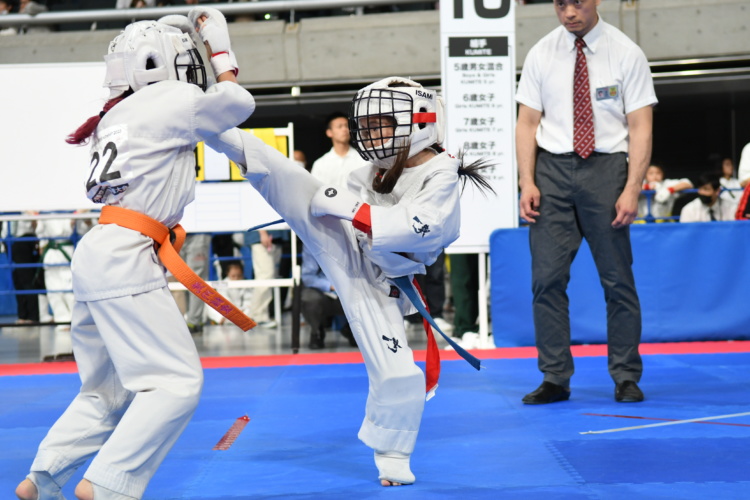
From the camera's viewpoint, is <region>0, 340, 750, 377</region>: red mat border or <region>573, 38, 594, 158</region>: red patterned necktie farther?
<region>0, 340, 750, 377</region>: red mat border

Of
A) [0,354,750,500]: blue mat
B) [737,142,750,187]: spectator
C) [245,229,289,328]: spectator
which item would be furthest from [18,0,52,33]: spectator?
[737,142,750,187]: spectator

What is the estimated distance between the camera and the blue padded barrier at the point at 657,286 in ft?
18.7

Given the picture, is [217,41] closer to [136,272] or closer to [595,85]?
[136,272]

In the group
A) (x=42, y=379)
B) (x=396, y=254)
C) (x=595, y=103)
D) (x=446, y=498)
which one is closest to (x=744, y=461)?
(x=446, y=498)

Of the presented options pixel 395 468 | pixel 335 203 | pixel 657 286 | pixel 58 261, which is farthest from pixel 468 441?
pixel 58 261

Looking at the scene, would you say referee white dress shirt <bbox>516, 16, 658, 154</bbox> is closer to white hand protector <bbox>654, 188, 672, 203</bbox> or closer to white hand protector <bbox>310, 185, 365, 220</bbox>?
white hand protector <bbox>310, 185, 365, 220</bbox>

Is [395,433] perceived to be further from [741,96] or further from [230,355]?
[741,96]

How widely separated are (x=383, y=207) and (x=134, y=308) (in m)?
0.78

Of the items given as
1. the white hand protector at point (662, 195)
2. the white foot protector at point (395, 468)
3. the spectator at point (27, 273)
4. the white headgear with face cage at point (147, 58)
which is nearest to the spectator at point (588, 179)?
the white foot protector at point (395, 468)

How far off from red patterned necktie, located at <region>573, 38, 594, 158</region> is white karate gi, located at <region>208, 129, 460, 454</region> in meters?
1.35

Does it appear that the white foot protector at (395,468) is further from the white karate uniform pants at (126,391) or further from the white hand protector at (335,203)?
the white hand protector at (335,203)

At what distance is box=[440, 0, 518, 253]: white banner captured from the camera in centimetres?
567

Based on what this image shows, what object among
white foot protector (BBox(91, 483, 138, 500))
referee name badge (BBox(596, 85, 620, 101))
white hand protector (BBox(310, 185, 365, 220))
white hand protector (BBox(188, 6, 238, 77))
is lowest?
white foot protector (BBox(91, 483, 138, 500))

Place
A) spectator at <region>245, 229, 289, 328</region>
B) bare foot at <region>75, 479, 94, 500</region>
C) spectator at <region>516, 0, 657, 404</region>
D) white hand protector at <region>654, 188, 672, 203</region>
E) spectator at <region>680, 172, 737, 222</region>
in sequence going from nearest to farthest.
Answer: bare foot at <region>75, 479, 94, 500</region> < spectator at <region>516, 0, 657, 404</region> < spectator at <region>680, 172, 737, 222</region> < spectator at <region>245, 229, 289, 328</region> < white hand protector at <region>654, 188, 672, 203</region>
